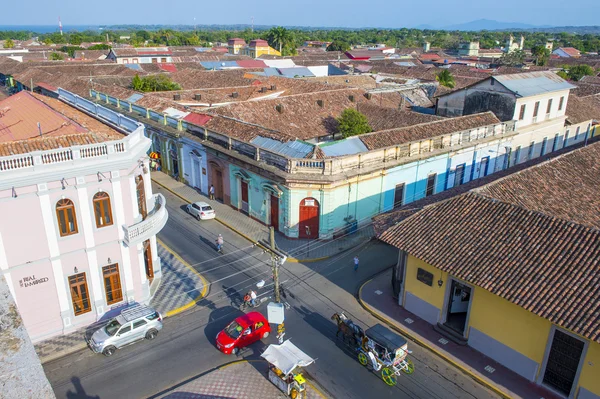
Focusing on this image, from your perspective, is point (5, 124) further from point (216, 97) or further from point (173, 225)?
point (216, 97)

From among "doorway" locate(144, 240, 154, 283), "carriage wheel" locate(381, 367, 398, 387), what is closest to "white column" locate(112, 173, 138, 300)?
"doorway" locate(144, 240, 154, 283)

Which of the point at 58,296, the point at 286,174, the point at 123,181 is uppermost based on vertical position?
the point at 123,181

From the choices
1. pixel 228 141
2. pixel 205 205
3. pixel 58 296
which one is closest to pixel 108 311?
pixel 58 296

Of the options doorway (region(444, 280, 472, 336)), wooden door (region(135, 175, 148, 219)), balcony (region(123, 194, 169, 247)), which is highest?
wooden door (region(135, 175, 148, 219))

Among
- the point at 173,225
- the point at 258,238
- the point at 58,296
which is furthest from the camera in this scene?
the point at 173,225

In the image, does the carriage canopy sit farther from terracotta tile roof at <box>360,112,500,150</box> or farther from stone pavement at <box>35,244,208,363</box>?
terracotta tile roof at <box>360,112,500,150</box>

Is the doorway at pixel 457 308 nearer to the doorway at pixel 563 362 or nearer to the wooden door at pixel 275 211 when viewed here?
the doorway at pixel 563 362
